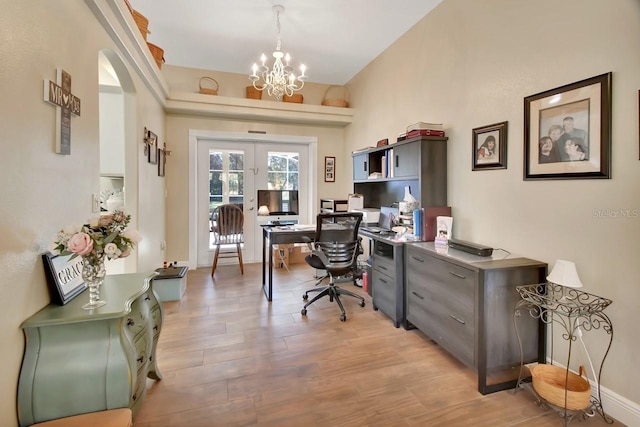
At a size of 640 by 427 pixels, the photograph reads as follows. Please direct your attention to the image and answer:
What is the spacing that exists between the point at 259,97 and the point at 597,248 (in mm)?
4510

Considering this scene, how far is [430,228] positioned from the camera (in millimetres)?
2805

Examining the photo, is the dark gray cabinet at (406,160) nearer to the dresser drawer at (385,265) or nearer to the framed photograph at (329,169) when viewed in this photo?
the dresser drawer at (385,265)

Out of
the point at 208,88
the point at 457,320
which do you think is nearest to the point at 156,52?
the point at 208,88

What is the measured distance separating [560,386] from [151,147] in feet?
13.7

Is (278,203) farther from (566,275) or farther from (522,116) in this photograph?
(566,275)

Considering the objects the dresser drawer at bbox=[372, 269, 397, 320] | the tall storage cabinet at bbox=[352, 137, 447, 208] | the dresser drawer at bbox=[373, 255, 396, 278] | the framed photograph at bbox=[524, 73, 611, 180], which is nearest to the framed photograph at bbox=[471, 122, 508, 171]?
the framed photograph at bbox=[524, 73, 611, 180]

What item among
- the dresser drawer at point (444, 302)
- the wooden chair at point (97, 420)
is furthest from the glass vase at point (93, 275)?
the dresser drawer at point (444, 302)

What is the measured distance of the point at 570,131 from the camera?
6.13 ft

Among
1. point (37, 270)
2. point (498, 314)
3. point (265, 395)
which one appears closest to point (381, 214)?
point (498, 314)

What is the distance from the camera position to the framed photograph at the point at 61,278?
4.70ft

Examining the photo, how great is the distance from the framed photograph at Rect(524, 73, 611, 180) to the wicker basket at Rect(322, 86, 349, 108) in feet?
10.9

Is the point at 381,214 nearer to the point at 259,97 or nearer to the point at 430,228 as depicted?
the point at 430,228

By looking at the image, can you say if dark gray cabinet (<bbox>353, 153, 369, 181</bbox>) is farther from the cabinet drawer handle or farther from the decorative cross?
the decorative cross

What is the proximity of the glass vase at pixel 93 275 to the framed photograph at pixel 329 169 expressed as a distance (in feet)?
13.9
